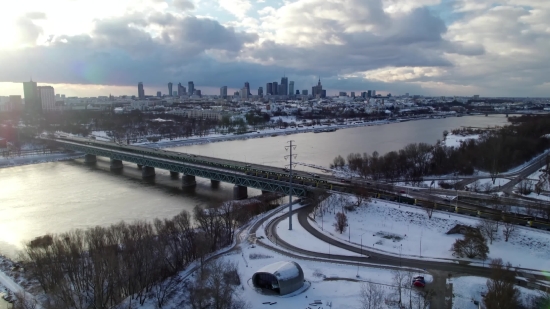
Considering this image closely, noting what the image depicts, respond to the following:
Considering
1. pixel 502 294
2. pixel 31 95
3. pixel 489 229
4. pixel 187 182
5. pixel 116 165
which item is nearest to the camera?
pixel 502 294

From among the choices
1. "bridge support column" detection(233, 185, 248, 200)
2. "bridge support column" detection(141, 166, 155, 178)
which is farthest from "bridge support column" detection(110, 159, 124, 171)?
"bridge support column" detection(233, 185, 248, 200)

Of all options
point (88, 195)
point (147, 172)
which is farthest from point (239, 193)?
point (147, 172)

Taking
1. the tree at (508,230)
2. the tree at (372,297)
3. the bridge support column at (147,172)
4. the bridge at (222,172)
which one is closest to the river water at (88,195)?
the bridge support column at (147,172)

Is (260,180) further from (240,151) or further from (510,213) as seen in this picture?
(240,151)

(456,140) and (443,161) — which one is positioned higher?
(456,140)

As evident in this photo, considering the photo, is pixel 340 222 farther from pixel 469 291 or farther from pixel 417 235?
pixel 469 291

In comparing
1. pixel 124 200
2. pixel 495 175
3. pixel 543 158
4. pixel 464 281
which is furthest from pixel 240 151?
pixel 464 281

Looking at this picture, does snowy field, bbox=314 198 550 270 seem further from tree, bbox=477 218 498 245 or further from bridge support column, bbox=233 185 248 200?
bridge support column, bbox=233 185 248 200

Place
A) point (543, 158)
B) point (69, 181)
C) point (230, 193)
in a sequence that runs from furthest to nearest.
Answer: point (543, 158)
point (69, 181)
point (230, 193)
